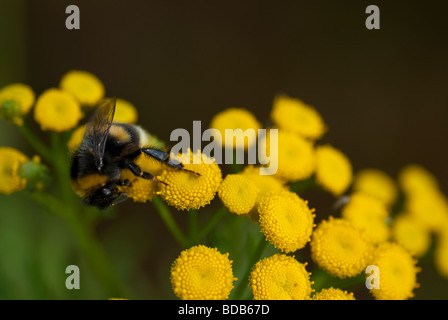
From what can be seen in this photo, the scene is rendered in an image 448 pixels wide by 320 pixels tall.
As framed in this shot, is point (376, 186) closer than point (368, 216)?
No

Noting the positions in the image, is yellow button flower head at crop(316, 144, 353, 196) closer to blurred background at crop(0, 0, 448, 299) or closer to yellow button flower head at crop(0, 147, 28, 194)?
yellow button flower head at crop(0, 147, 28, 194)

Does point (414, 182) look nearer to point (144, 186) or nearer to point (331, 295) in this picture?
point (331, 295)

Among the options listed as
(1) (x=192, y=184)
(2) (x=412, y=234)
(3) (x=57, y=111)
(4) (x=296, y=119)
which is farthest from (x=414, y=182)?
(3) (x=57, y=111)

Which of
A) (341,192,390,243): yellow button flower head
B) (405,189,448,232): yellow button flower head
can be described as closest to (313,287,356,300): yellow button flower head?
(341,192,390,243): yellow button flower head

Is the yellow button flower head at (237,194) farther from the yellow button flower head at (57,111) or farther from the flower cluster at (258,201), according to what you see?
the yellow button flower head at (57,111)

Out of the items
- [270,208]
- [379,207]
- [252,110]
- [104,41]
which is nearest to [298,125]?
[379,207]
